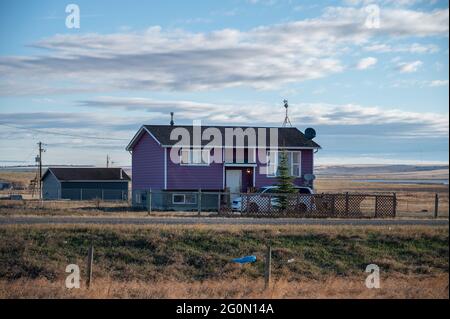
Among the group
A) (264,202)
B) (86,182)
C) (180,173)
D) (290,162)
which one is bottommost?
(264,202)

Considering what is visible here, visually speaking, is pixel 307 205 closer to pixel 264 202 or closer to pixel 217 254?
pixel 264 202

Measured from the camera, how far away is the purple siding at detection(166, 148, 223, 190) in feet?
145

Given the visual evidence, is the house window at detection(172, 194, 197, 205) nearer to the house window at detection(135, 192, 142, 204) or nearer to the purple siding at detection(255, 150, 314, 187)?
the purple siding at detection(255, 150, 314, 187)

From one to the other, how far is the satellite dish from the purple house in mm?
207

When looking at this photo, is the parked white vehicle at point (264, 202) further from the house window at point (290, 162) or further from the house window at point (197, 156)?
the house window at point (290, 162)

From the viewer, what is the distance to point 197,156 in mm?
44719

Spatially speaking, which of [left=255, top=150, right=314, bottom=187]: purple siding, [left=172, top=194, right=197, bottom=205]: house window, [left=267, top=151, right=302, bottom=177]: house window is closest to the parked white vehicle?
[left=172, top=194, right=197, bottom=205]: house window

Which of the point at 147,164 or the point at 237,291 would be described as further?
the point at 147,164

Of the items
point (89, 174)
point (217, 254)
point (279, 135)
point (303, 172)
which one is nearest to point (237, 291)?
point (217, 254)

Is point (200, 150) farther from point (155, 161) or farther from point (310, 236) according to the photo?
point (310, 236)

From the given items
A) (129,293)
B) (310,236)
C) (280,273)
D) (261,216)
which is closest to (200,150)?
(261,216)

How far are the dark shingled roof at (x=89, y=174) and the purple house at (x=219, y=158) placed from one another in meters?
22.7

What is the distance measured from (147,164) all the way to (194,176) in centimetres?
437

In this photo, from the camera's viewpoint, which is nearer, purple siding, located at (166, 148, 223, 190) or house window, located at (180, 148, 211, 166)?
purple siding, located at (166, 148, 223, 190)
